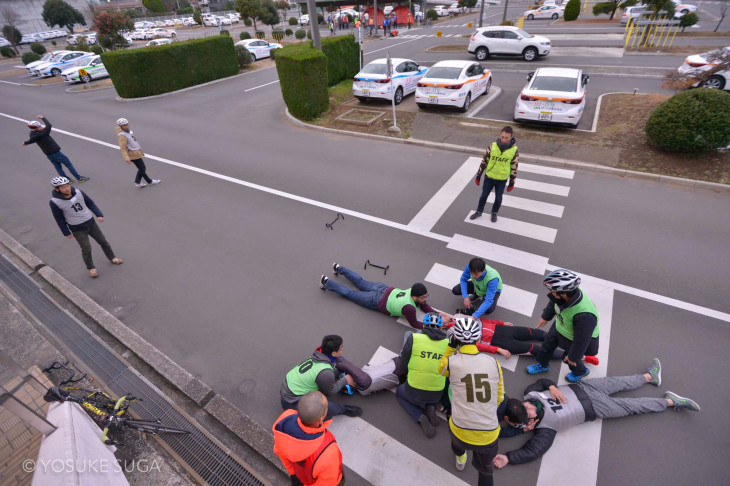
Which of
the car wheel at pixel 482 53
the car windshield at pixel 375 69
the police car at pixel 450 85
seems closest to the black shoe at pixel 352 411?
the police car at pixel 450 85

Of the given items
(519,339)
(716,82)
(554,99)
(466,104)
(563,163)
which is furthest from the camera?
(466,104)

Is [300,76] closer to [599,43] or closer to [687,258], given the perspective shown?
[687,258]

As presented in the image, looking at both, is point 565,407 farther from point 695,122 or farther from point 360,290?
point 695,122

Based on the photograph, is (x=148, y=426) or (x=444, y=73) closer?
(x=148, y=426)

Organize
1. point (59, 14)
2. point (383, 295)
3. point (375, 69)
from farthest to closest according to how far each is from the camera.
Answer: point (59, 14) < point (375, 69) < point (383, 295)

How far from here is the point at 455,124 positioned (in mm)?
12469

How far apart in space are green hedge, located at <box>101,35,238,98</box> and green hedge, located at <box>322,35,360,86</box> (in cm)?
769

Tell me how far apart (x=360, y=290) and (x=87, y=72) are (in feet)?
87.4

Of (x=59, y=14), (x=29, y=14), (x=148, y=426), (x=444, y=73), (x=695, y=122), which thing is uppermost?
(x=29, y=14)

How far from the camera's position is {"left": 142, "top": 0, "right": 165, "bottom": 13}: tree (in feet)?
233

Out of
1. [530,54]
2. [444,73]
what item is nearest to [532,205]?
[444,73]

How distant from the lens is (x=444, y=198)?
28.1ft

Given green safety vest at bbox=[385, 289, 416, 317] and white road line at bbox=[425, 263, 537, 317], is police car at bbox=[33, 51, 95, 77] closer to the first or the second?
white road line at bbox=[425, 263, 537, 317]

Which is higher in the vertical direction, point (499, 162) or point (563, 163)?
point (499, 162)
